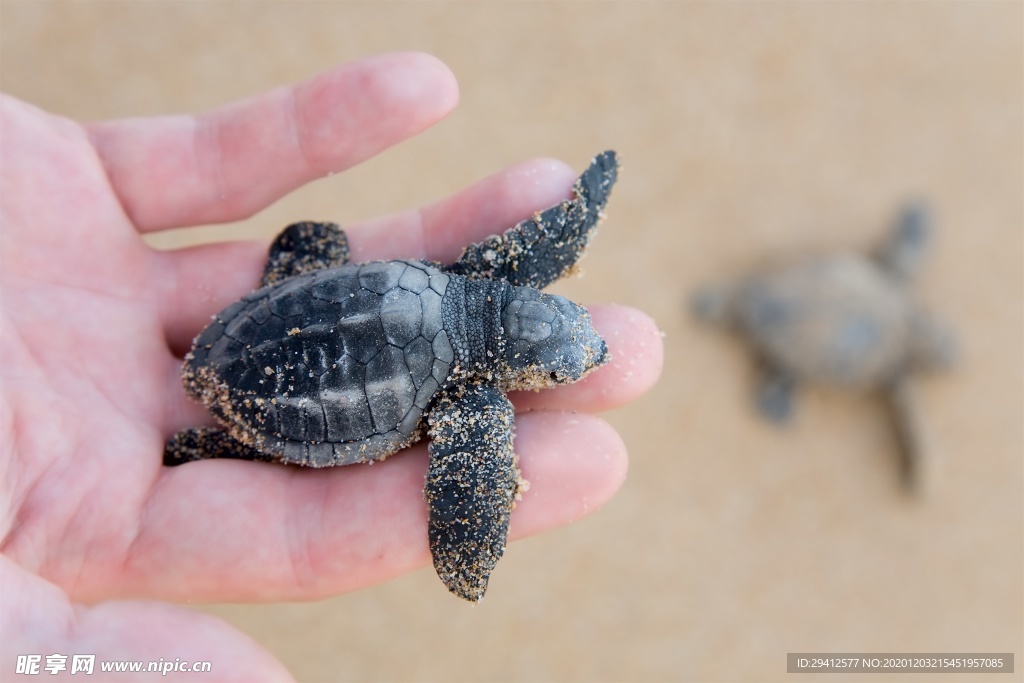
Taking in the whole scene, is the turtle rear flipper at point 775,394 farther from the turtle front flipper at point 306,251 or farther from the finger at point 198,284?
the finger at point 198,284

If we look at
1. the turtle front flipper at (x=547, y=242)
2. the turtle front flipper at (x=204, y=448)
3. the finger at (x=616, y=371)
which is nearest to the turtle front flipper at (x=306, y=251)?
the turtle front flipper at (x=547, y=242)

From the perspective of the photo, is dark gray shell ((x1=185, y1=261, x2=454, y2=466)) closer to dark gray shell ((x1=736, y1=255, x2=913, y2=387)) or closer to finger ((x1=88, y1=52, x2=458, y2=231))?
finger ((x1=88, y1=52, x2=458, y2=231))

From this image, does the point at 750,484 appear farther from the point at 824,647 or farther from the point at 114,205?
the point at 114,205

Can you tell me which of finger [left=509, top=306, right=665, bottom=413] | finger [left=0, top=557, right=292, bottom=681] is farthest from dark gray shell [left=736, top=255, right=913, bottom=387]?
finger [left=0, top=557, right=292, bottom=681]

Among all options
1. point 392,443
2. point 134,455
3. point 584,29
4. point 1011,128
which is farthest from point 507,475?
point 1011,128

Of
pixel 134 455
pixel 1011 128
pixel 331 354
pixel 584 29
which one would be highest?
pixel 584 29

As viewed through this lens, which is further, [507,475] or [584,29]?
[584,29]

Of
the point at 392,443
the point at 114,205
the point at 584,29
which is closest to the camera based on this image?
the point at 392,443
